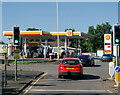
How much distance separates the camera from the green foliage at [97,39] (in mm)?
100044

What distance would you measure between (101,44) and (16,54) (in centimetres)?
8616

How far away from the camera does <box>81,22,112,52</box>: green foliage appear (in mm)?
100044

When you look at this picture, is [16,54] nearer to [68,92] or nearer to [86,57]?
[68,92]

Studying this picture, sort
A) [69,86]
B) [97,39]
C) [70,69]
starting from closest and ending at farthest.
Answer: [69,86] < [70,69] < [97,39]

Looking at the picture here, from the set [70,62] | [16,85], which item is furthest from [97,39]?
[16,85]

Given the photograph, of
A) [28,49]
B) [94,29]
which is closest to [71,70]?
[28,49]

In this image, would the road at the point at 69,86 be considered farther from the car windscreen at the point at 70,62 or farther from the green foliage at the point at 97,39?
the green foliage at the point at 97,39

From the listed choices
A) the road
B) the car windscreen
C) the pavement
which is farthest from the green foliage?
the pavement

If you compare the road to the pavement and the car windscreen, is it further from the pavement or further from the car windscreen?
the car windscreen

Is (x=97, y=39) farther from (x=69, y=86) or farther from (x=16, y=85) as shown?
(x=16, y=85)

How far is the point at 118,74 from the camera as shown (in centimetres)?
1410

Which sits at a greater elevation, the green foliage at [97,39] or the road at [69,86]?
the green foliage at [97,39]

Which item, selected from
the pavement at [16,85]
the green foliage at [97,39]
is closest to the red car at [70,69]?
the pavement at [16,85]

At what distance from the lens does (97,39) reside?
102000 mm
